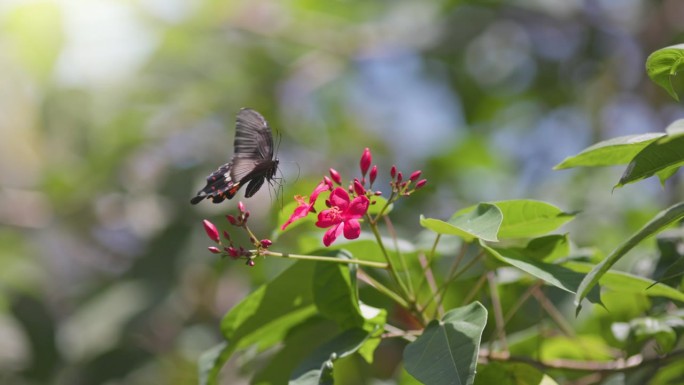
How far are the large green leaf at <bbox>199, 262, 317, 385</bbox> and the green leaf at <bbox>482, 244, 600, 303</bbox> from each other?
1.04ft

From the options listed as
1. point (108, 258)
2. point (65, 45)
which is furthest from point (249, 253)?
point (65, 45)

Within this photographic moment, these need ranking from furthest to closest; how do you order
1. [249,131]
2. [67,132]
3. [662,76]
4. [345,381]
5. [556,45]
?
[556,45], [67,132], [345,381], [249,131], [662,76]

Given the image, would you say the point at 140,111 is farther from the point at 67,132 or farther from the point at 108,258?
the point at 108,258

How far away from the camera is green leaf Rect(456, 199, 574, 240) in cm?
108

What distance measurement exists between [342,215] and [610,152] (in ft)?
1.15

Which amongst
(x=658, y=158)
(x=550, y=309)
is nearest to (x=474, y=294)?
(x=550, y=309)

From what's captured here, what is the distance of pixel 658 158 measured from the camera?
938 mm

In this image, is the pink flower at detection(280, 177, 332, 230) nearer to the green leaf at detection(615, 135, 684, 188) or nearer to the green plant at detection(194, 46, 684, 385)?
the green plant at detection(194, 46, 684, 385)

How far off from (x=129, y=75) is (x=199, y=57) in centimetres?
31

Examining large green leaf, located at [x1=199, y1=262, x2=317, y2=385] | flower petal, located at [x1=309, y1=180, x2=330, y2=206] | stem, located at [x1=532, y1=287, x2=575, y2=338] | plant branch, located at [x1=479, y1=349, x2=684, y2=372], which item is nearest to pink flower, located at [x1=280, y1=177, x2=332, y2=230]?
flower petal, located at [x1=309, y1=180, x2=330, y2=206]

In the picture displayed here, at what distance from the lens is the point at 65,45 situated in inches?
134

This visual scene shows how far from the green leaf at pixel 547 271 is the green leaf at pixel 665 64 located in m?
0.25

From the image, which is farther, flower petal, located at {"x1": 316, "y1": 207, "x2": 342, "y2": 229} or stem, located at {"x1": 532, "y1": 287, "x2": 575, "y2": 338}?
stem, located at {"x1": 532, "y1": 287, "x2": 575, "y2": 338}

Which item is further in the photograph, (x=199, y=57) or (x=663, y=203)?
(x=199, y=57)
